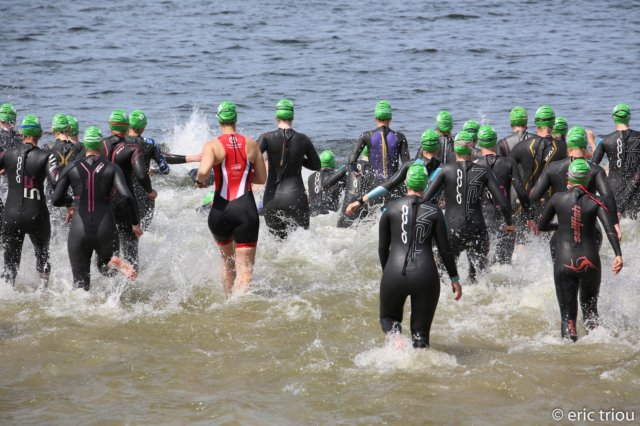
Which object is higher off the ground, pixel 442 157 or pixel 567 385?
pixel 442 157

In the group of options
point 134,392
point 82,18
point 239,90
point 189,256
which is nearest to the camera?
point 134,392

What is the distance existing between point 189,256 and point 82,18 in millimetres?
31485

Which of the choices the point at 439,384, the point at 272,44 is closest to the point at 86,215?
the point at 439,384

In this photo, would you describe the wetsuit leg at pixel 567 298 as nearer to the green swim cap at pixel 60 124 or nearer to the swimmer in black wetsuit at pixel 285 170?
the swimmer in black wetsuit at pixel 285 170

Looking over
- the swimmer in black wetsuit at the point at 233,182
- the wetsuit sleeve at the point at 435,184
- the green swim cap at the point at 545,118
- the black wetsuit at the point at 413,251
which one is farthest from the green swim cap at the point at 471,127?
the black wetsuit at the point at 413,251

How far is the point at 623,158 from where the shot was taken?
40.5 ft

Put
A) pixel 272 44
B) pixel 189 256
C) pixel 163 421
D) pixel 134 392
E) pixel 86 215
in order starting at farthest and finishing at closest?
1. pixel 272 44
2. pixel 189 256
3. pixel 86 215
4. pixel 134 392
5. pixel 163 421

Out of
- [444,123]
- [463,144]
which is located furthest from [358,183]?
[463,144]

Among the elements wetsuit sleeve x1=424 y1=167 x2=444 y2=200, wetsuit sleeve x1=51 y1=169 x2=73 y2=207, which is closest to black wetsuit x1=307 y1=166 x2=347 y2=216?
wetsuit sleeve x1=424 y1=167 x2=444 y2=200

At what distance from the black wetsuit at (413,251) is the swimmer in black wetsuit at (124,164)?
354 centimetres

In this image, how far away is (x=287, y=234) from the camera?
1168cm

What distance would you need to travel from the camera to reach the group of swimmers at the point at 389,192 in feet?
26.5

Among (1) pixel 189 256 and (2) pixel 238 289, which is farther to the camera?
(1) pixel 189 256

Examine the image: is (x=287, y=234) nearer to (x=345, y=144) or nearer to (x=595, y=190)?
(x=595, y=190)
